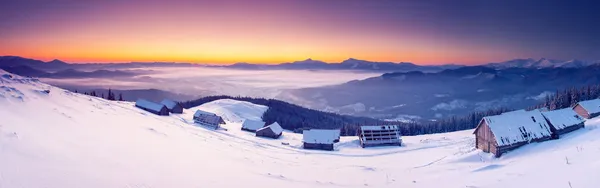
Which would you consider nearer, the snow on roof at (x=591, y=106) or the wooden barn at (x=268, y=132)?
the snow on roof at (x=591, y=106)

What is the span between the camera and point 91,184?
10.7 m

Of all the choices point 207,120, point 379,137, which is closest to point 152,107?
point 207,120

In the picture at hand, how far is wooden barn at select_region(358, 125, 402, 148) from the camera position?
63.0m

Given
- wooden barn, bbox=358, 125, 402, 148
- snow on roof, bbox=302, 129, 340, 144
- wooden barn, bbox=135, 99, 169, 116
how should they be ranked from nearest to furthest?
snow on roof, bbox=302, 129, 340, 144, wooden barn, bbox=358, 125, 402, 148, wooden barn, bbox=135, 99, 169, 116

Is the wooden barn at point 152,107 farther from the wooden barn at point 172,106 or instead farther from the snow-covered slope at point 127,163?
the snow-covered slope at point 127,163

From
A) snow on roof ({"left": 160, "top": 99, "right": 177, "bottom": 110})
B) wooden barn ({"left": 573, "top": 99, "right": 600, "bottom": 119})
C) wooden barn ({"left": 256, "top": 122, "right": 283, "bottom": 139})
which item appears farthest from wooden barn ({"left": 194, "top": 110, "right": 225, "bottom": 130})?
wooden barn ({"left": 573, "top": 99, "right": 600, "bottom": 119})

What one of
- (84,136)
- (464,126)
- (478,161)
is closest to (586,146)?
(478,161)

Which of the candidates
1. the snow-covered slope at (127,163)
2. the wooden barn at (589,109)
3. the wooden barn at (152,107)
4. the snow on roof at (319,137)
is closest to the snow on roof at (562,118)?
the snow-covered slope at (127,163)

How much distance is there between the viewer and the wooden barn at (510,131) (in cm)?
3092

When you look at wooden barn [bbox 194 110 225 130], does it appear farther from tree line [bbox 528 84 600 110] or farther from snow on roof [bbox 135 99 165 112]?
tree line [bbox 528 84 600 110]

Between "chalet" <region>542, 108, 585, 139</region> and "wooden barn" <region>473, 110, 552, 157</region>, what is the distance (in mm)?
625

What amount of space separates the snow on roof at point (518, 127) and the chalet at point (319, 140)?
3040 centimetres

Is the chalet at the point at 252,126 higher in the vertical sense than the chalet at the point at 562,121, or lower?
lower

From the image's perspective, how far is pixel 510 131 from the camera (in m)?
31.9
